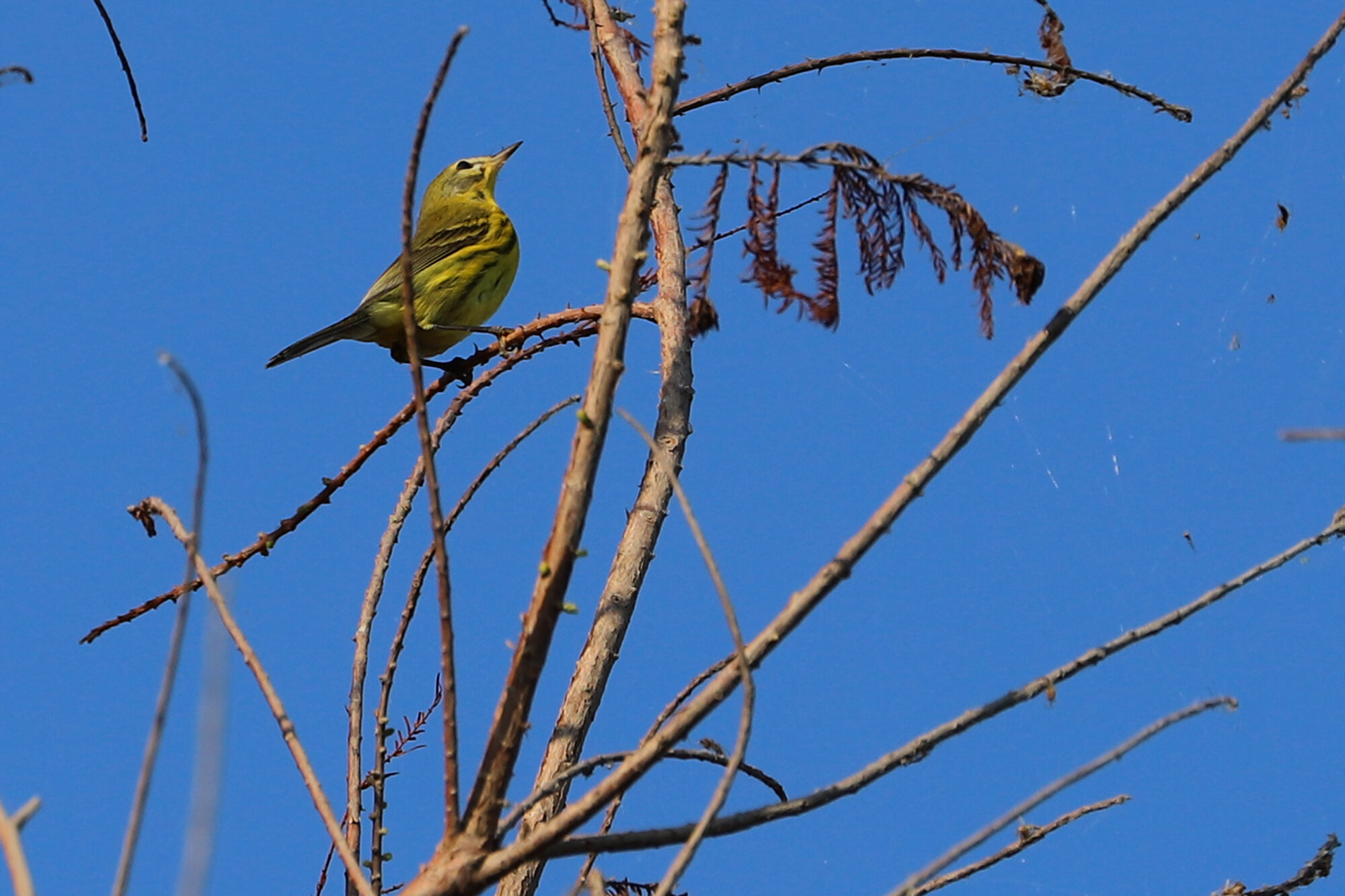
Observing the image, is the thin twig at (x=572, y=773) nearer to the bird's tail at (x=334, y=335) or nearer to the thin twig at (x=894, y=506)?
the thin twig at (x=894, y=506)

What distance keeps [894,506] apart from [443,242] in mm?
5788

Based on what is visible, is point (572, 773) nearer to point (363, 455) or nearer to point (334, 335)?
point (363, 455)

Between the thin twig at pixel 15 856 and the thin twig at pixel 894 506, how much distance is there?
0.66 metres

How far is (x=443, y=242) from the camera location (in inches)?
296

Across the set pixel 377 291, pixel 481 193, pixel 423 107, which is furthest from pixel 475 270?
pixel 423 107

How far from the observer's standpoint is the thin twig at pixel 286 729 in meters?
2.15

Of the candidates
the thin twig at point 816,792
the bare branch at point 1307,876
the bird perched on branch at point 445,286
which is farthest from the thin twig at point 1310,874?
the bird perched on branch at point 445,286

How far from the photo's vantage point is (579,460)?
2.08m

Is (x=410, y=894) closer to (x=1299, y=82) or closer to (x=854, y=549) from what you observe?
(x=854, y=549)

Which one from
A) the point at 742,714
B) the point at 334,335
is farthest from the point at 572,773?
the point at 334,335

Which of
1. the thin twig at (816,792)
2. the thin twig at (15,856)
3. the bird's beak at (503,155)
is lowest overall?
the thin twig at (15,856)

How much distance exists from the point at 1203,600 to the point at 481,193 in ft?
22.3

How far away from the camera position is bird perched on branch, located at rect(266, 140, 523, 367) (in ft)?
21.7

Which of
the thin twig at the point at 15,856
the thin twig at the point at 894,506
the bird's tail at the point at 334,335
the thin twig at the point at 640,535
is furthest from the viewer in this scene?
the bird's tail at the point at 334,335
